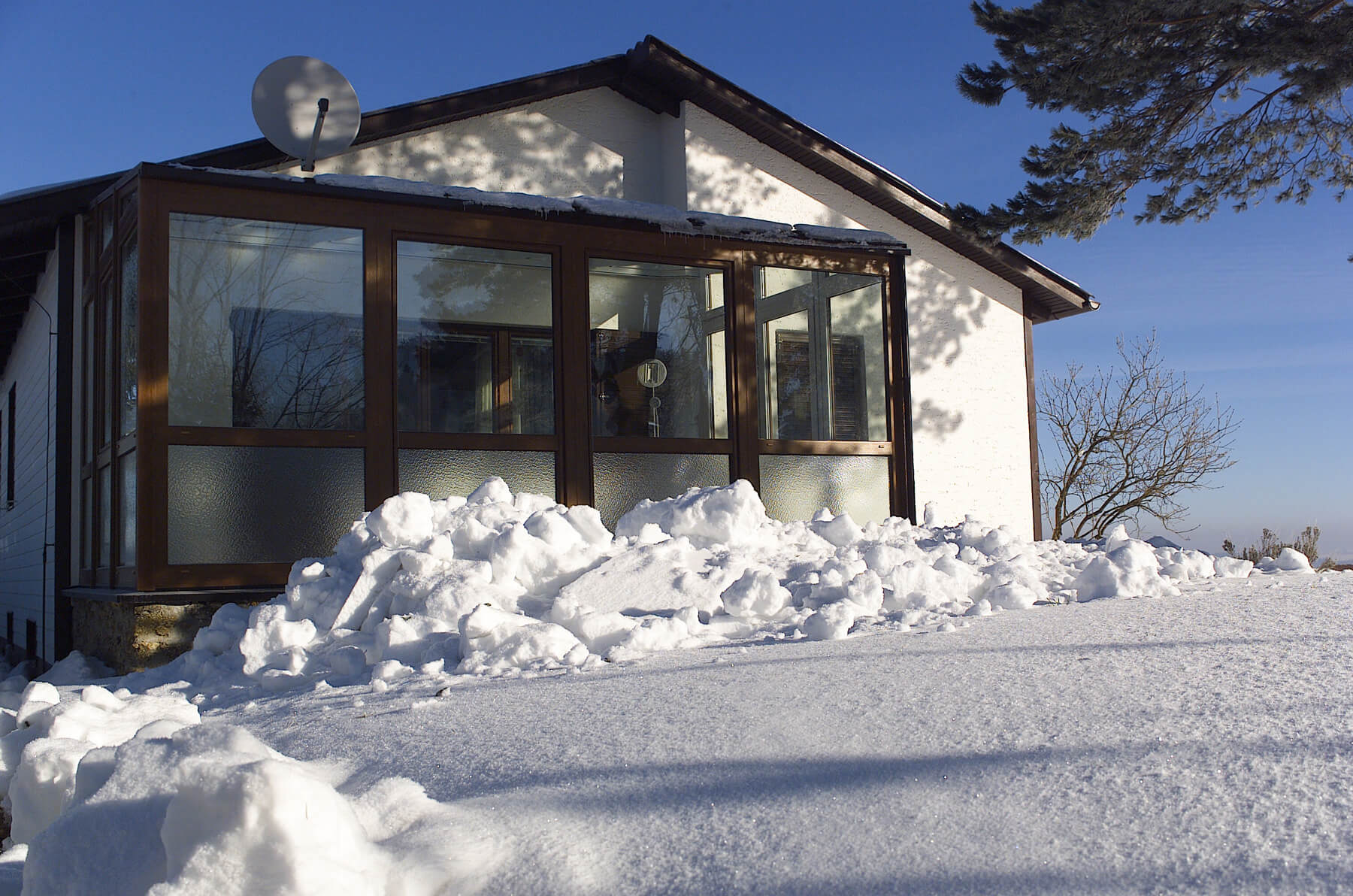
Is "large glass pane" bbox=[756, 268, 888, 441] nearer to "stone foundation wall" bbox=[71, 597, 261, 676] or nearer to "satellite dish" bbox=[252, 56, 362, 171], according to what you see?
"satellite dish" bbox=[252, 56, 362, 171]

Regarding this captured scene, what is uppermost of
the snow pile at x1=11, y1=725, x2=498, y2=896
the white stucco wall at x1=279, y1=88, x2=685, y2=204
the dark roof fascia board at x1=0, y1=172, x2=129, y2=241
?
the white stucco wall at x1=279, y1=88, x2=685, y2=204

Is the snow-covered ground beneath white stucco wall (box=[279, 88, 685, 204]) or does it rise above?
beneath

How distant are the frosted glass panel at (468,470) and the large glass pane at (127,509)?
1.47m

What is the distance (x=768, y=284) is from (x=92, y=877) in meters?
6.27

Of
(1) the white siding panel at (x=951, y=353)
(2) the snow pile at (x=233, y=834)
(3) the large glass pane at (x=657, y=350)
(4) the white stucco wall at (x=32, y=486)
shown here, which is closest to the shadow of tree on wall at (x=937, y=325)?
(1) the white siding panel at (x=951, y=353)

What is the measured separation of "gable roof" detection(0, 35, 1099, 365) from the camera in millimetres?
6977

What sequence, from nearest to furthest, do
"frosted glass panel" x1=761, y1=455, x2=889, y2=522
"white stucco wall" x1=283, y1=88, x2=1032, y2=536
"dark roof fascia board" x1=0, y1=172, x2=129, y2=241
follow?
"dark roof fascia board" x1=0, y1=172, x2=129, y2=241 < "frosted glass panel" x1=761, y1=455, x2=889, y2=522 < "white stucco wall" x1=283, y1=88, x2=1032, y2=536

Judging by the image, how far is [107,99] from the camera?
1476 centimetres

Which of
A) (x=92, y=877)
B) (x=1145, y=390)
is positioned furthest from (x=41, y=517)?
(x=1145, y=390)

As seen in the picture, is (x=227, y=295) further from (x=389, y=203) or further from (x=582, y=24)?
(x=582, y=24)

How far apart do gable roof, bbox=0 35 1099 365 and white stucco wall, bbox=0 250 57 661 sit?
17.0 inches

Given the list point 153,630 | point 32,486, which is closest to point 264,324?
point 153,630

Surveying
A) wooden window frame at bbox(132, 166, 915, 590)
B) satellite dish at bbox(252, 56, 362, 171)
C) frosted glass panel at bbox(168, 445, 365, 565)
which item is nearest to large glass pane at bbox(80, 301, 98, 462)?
wooden window frame at bbox(132, 166, 915, 590)

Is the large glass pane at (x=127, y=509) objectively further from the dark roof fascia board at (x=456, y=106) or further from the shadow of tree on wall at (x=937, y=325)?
the shadow of tree on wall at (x=937, y=325)
